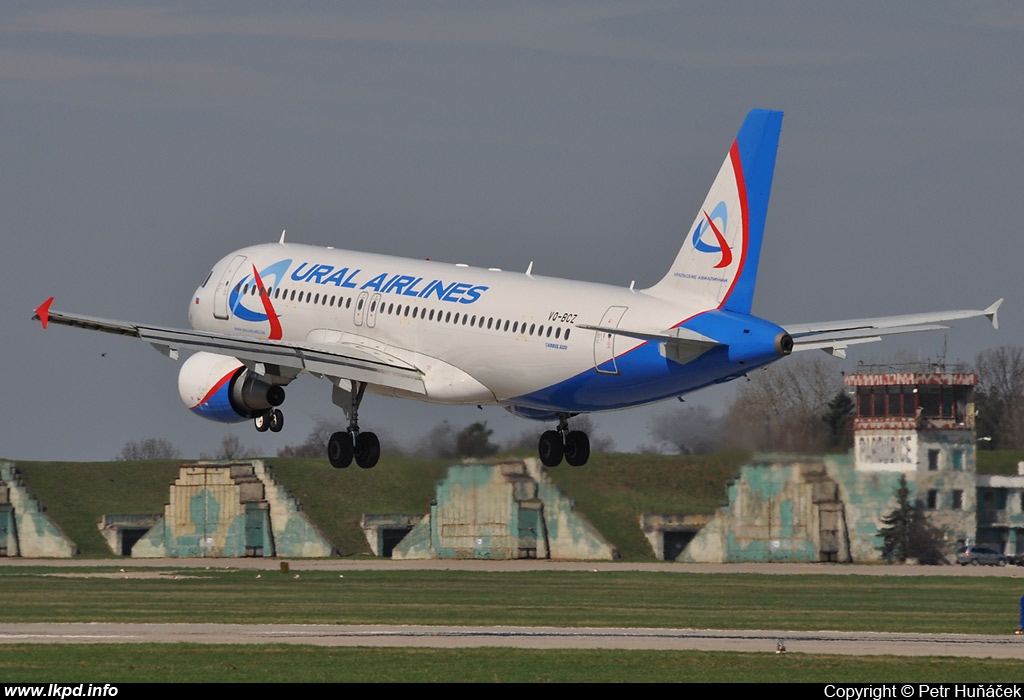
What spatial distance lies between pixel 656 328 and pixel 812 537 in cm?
8187

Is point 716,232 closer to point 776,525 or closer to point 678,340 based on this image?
point 678,340

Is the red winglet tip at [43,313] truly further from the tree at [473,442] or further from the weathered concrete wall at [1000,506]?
the weathered concrete wall at [1000,506]

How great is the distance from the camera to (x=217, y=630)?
7769 cm

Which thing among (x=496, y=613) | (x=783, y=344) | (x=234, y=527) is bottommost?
(x=496, y=613)

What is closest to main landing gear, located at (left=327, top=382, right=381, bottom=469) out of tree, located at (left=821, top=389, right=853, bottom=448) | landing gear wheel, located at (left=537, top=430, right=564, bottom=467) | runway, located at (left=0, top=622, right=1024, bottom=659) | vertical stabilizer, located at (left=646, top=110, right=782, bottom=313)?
landing gear wheel, located at (left=537, top=430, right=564, bottom=467)

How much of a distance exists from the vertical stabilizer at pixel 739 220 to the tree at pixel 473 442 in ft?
94.3

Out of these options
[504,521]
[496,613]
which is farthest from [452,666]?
[504,521]

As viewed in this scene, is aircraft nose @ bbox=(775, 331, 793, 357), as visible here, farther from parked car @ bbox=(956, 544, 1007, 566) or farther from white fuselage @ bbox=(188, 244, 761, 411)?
parked car @ bbox=(956, 544, 1007, 566)

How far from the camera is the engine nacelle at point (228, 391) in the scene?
70.2 m

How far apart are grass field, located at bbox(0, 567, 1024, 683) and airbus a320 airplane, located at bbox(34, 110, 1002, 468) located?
28.1ft

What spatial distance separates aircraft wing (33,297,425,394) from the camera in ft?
219

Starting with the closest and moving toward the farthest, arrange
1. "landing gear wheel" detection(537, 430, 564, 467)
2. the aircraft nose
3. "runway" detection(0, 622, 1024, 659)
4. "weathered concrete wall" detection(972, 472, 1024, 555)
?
the aircraft nose, "landing gear wheel" detection(537, 430, 564, 467), "runway" detection(0, 622, 1024, 659), "weathered concrete wall" detection(972, 472, 1024, 555)

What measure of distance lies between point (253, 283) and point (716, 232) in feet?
63.9

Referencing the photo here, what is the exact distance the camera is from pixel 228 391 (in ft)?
230
